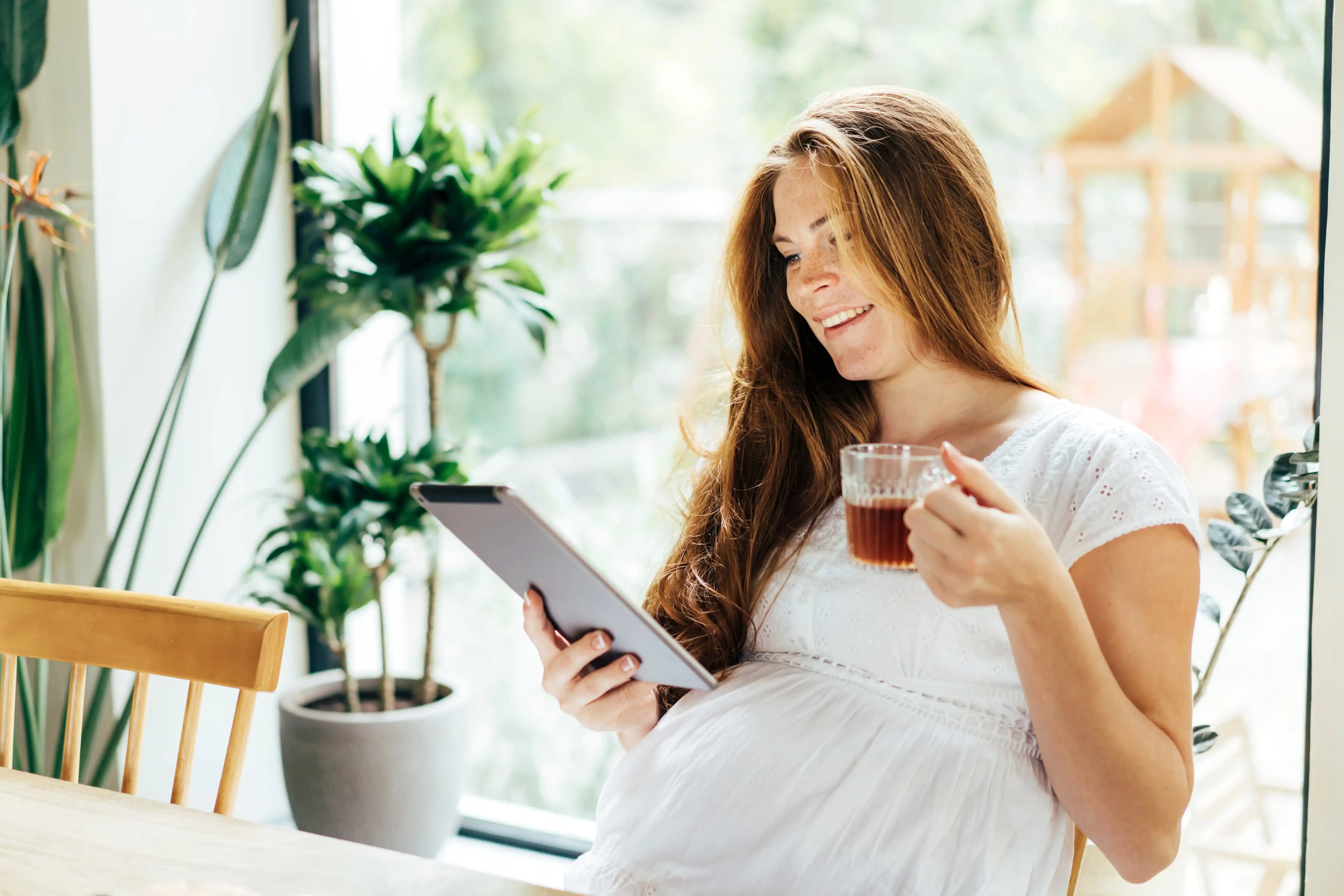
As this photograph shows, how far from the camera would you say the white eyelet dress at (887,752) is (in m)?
1.11

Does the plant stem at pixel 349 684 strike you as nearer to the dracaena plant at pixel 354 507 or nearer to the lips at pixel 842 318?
the dracaena plant at pixel 354 507

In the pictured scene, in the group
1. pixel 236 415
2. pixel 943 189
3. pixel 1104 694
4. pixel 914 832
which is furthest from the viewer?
pixel 236 415

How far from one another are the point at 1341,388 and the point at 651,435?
8.89ft

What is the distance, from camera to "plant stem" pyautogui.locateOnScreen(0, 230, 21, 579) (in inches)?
76.5

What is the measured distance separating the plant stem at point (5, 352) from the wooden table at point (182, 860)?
3.47 feet

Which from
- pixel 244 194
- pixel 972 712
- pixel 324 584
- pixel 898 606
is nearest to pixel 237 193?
pixel 244 194

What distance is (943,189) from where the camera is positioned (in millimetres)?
1295

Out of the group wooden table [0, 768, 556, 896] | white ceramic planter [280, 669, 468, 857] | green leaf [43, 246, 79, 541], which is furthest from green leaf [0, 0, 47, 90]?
wooden table [0, 768, 556, 896]

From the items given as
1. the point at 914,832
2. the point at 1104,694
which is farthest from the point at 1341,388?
the point at 914,832

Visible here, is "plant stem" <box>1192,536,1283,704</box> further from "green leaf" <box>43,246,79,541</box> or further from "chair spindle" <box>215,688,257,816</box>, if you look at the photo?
"green leaf" <box>43,246,79,541</box>

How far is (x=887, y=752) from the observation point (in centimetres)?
116

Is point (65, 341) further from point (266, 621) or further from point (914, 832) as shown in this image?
point (914, 832)

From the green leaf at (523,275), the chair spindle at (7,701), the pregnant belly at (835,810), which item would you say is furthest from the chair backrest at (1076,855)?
the green leaf at (523,275)

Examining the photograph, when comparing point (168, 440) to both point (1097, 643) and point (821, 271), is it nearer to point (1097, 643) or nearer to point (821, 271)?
point (821, 271)
